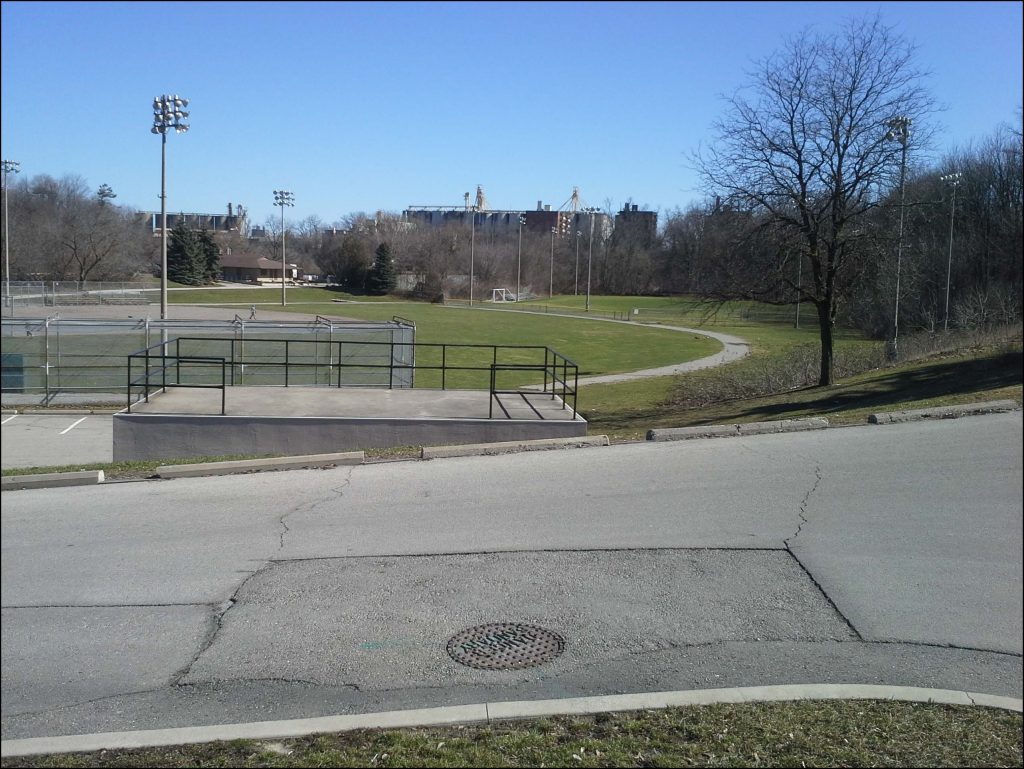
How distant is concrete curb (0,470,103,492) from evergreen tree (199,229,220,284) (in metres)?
89.9

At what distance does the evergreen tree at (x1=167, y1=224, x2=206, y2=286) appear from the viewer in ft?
295

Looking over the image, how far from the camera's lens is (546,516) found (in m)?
8.95

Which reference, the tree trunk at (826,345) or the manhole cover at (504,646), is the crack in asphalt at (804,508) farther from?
the tree trunk at (826,345)

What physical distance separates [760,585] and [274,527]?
15.2ft

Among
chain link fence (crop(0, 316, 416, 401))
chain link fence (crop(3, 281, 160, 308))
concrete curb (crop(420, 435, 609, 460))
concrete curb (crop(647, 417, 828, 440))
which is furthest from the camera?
chain link fence (crop(3, 281, 160, 308))

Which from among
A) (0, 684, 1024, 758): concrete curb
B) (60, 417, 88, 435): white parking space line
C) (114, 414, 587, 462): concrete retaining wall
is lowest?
(60, 417, 88, 435): white parking space line

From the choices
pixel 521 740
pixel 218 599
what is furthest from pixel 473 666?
pixel 218 599

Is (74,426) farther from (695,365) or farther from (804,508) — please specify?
(695,365)

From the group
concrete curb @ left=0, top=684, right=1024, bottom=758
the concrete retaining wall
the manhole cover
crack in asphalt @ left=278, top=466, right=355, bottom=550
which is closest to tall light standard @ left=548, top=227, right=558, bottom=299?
the concrete retaining wall

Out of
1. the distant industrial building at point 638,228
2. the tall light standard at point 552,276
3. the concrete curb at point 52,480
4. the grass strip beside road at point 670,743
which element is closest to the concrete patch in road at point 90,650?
Answer: the grass strip beside road at point 670,743

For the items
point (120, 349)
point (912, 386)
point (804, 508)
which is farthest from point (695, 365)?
point (804, 508)

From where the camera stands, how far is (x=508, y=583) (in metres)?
7.12

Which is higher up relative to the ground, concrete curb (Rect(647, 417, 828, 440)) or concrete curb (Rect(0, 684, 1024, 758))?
concrete curb (Rect(647, 417, 828, 440))

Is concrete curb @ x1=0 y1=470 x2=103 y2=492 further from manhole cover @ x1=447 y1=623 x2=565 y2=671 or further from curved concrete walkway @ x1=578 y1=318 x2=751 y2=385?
curved concrete walkway @ x1=578 y1=318 x2=751 y2=385
